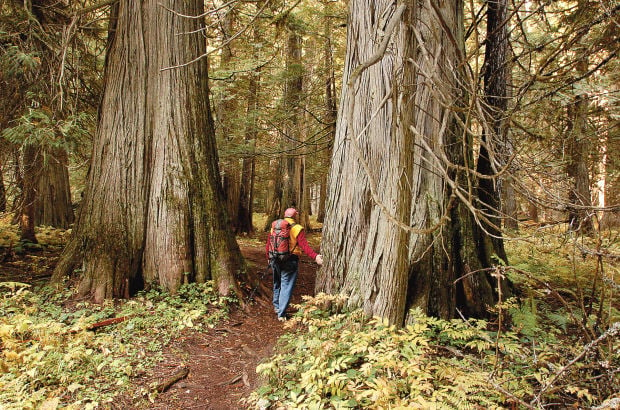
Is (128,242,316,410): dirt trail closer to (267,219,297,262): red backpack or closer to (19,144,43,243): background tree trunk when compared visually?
(267,219,297,262): red backpack

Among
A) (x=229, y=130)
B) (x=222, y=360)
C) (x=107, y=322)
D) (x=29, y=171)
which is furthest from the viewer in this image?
(x=229, y=130)

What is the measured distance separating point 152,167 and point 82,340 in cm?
279

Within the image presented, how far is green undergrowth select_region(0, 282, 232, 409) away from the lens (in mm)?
3451

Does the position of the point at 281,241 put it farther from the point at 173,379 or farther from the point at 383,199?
the point at 173,379

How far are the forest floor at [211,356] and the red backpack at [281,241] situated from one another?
38.5 inches

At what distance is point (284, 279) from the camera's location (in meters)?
5.87

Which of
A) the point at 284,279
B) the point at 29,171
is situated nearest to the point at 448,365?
the point at 284,279

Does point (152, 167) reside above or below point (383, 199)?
above

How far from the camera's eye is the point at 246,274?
21.0 feet

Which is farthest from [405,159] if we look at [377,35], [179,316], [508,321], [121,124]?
[121,124]

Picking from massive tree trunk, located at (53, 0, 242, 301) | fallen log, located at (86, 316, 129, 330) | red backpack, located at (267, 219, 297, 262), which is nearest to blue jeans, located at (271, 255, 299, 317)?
red backpack, located at (267, 219, 297, 262)

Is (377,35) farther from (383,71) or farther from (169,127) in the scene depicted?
(169,127)

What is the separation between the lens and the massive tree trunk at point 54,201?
9102mm

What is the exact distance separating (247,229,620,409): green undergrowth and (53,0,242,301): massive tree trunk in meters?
2.34
